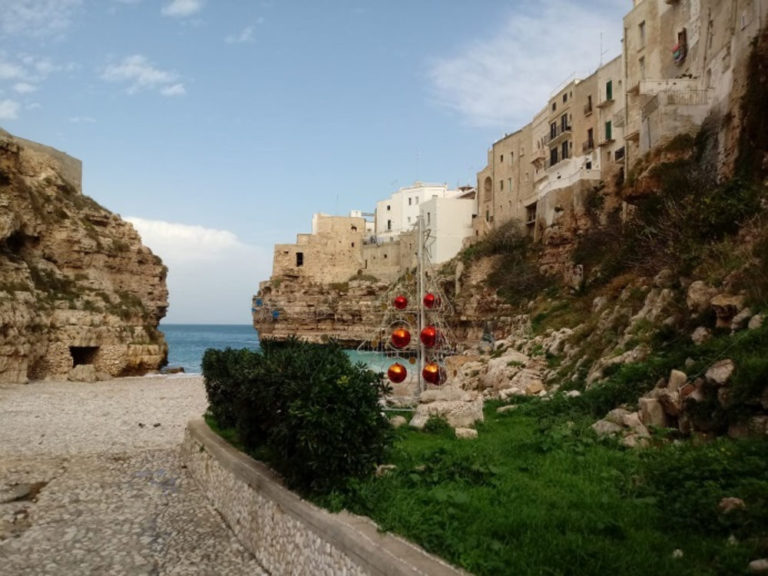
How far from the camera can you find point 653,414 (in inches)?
316

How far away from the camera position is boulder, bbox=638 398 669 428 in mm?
7955

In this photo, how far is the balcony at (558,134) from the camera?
42.0 metres

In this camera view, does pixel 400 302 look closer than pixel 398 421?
No

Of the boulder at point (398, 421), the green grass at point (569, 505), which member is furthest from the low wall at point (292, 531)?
the boulder at point (398, 421)

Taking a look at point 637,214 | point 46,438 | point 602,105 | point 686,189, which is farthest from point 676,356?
point 602,105

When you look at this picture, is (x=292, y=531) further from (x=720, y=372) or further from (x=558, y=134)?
(x=558, y=134)

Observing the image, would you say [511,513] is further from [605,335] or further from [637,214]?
[637,214]

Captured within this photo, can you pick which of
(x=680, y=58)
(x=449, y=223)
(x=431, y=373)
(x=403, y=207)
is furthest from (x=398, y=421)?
(x=403, y=207)

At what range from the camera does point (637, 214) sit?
1902 cm

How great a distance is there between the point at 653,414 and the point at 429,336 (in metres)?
4.91

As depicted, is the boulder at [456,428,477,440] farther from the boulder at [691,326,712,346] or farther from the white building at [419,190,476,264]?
the white building at [419,190,476,264]

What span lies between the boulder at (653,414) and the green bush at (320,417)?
3691 millimetres

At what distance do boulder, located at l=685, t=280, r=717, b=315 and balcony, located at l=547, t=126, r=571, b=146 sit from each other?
34467 mm

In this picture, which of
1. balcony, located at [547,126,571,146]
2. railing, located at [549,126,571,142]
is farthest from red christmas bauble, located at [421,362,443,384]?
railing, located at [549,126,571,142]
